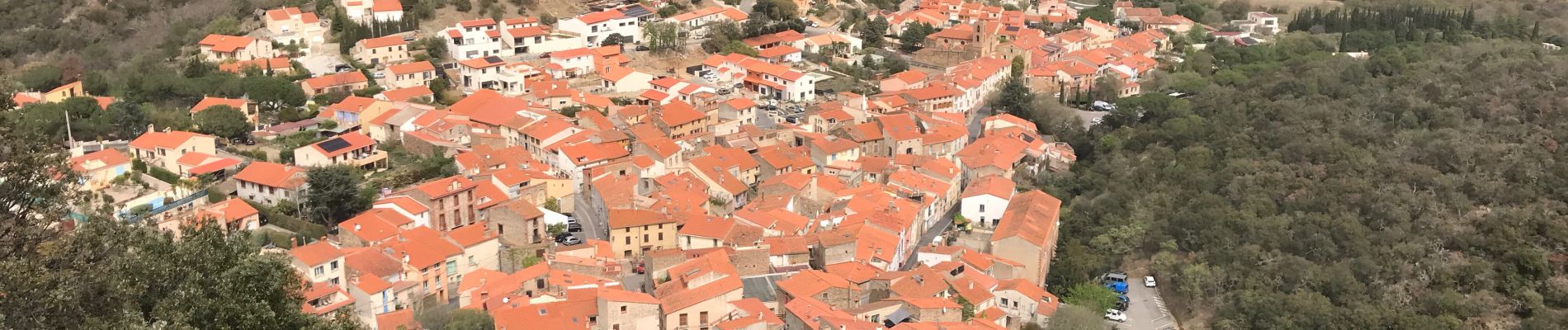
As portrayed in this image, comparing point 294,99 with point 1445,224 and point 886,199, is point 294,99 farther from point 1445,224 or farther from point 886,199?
point 1445,224

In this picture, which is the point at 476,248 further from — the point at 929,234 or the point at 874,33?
the point at 874,33

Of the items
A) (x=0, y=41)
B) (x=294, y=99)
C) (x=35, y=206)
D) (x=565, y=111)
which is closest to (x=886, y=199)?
(x=565, y=111)

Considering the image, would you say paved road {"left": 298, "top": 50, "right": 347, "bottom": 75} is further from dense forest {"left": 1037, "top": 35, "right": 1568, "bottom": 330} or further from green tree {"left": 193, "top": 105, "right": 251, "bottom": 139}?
dense forest {"left": 1037, "top": 35, "right": 1568, "bottom": 330}

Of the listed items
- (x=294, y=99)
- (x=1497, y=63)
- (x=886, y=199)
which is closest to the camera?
(x=886, y=199)

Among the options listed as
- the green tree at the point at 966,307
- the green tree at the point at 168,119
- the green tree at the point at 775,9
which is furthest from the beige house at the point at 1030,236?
the green tree at the point at 775,9

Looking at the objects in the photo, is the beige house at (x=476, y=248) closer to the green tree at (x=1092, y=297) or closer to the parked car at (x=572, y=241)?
the parked car at (x=572, y=241)

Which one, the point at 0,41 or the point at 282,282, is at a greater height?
the point at 282,282
